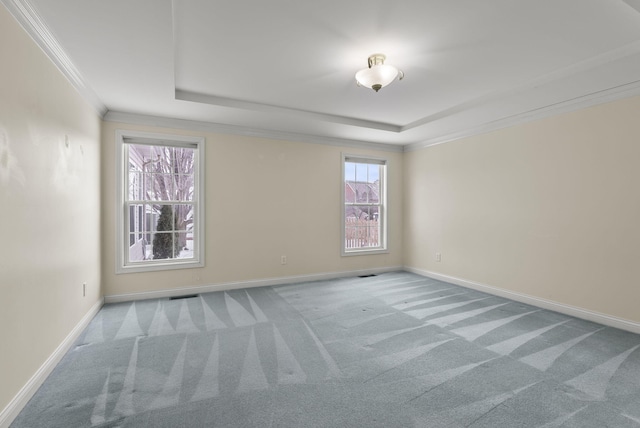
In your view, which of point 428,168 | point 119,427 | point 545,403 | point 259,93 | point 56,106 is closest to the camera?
point 119,427

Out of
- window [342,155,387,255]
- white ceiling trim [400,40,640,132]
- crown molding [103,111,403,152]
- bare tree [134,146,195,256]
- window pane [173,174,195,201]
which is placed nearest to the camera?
white ceiling trim [400,40,640,132]

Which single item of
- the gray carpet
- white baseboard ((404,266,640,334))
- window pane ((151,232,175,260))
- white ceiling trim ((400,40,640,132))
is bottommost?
the gray carpet

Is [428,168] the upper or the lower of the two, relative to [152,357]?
upper

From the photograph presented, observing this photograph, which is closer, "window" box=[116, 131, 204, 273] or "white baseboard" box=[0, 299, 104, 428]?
"white baseboard" box=[0, 299, 104, 428]

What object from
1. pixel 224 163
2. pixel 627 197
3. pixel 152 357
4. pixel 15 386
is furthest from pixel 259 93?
pixel 627 197

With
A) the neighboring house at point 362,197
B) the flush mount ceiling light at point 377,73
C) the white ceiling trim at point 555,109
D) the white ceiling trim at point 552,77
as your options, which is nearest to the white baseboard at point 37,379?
the flush mount ceiling light at point 377,73

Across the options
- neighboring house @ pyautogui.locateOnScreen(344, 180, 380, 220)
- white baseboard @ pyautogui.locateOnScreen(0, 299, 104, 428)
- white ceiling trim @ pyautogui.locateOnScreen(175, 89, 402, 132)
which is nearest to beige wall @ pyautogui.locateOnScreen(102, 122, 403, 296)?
neighboring house @ pyautogui.locateOnScreen(344, 180, 380, 220)

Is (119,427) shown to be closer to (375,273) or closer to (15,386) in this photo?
(15,386)

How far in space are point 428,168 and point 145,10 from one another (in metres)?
4.60

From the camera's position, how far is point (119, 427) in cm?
164

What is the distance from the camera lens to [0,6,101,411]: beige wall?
1.70 m

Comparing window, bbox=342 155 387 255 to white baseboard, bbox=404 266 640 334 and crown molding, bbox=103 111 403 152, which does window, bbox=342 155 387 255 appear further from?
white baseboard, bbox=404 266 640 334

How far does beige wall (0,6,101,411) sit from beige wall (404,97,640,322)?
193 inches

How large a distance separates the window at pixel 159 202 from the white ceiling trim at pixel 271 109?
878 millimetres
